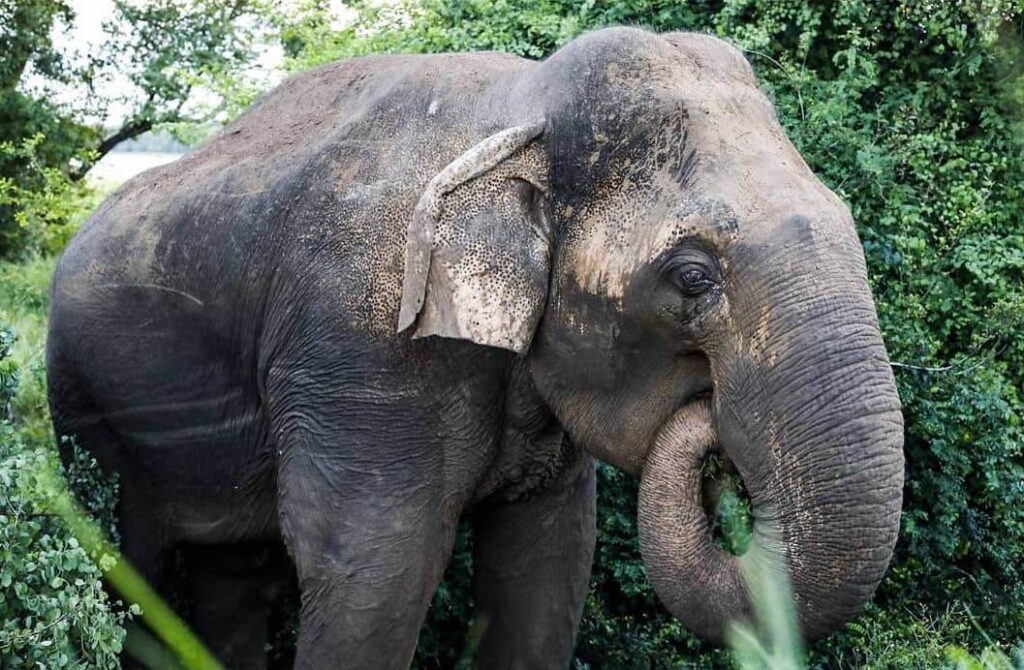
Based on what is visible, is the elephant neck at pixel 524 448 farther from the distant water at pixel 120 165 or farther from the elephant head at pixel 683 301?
A: the distant water at pixel 120 165

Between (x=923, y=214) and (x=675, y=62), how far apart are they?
2.83 meters

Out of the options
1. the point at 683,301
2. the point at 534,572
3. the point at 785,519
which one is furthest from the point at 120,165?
the point at 785,519

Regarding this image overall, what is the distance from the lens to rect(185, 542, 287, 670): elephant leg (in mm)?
5660

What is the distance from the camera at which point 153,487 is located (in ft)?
17.3

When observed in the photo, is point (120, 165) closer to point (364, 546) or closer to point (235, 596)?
point (235, 596)

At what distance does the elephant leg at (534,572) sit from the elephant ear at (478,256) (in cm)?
102

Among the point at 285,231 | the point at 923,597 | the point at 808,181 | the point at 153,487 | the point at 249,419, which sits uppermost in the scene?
the point at 808,181

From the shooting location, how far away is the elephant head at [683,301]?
144 inches

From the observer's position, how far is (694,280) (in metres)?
3.88

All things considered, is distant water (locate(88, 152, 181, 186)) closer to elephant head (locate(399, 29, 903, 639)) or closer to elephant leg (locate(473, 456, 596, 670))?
elephant leg (locate(473, 456, 596, 670))

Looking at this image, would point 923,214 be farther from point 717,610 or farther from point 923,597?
point 717,610

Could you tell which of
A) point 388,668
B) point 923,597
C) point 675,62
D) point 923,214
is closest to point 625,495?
point 923,597

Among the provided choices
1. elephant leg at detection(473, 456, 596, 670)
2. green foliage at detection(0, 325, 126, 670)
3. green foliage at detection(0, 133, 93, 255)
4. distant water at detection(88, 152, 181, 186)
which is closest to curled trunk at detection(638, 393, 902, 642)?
elephant leg at detection(473, 456, 596, 670)

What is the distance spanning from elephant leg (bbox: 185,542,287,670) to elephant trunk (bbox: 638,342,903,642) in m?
2.09
